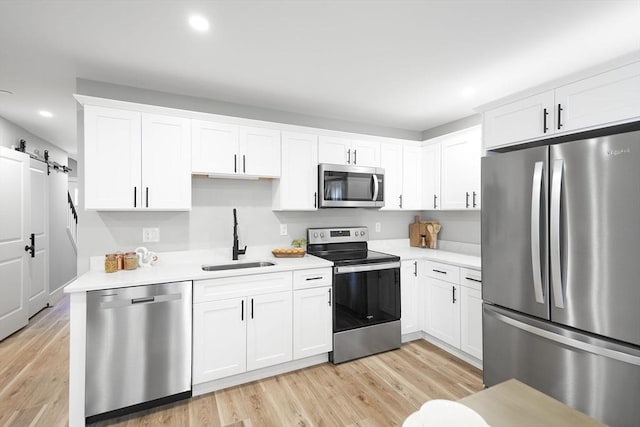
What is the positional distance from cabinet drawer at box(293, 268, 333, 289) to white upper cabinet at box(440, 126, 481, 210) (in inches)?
66.2

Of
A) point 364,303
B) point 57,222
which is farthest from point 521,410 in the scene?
point 57,222

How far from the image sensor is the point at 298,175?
10.1ft

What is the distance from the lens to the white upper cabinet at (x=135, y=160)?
2326 millimetres

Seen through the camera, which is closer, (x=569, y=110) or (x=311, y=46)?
(x=569, y=110)

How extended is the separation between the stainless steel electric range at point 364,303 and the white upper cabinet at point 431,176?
985mm

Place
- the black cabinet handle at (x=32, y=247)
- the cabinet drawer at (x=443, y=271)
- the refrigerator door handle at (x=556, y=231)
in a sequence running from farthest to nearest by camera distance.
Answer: the black cabinet handle at (x=32, y=247), the cabinet drawer at (x=443, y=271), the refrigerator door handle at (x=556, y=231)

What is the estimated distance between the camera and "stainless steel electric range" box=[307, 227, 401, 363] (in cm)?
286

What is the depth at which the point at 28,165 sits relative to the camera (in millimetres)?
3816

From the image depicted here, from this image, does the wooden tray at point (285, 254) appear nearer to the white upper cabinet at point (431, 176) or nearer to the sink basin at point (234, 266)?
the sink basin at point (234, 266)

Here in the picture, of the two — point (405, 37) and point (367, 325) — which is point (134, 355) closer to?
point (367, 325)

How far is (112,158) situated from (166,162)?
0.38 m

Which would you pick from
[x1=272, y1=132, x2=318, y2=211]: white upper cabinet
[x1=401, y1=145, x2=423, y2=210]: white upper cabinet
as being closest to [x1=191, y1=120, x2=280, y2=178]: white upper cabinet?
[x1=272, y1=132, x2=318, y2=211]: white upper cabinet

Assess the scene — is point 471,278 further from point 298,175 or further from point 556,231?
point 298,175

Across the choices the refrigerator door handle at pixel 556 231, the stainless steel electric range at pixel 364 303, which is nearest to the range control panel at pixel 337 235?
the stainless steel electric range at pixel 364 303
